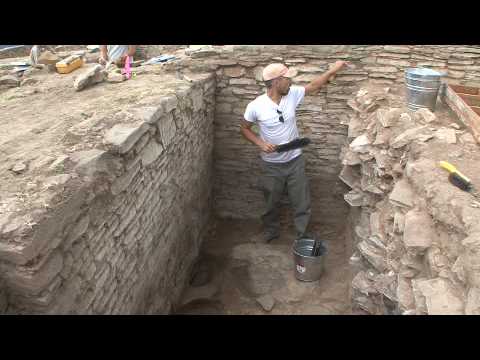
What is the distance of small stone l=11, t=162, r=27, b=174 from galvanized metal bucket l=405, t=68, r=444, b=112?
412 cm

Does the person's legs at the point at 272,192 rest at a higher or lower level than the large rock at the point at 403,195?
lower

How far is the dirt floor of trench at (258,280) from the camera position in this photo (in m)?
4.85

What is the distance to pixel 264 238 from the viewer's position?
6.17m

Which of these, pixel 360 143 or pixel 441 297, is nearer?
pixel 441 297

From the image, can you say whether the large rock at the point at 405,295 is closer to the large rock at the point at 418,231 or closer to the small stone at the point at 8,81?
the large rock at the point at 418,231

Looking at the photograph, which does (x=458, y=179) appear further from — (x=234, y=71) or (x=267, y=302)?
(x=234, y=71)

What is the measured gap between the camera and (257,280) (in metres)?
5.32

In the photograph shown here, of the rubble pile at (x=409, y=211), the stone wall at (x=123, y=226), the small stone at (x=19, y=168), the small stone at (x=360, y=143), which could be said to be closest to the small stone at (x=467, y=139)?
the rubble pile at (x=409, y=211)

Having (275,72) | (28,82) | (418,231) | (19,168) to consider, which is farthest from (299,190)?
(28,82)

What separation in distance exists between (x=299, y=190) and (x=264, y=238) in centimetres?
117

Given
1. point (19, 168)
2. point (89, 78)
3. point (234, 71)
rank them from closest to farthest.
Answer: point (19, 168) < point (89, 78) < point (234, 71)

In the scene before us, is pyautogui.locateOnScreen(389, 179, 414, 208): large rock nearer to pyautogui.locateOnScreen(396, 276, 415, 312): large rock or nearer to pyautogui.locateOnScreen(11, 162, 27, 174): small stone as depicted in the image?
pyautogui.locateOnScreen(396, 276, 415, 312): large rock

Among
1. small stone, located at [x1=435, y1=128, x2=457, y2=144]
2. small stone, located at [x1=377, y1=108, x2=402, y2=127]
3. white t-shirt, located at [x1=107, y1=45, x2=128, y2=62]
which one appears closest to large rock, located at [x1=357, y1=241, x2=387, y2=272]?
small stone, located at [x1=435, y1=128, x2=457, y2=144]

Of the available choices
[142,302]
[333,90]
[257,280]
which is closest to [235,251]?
[257,280]
